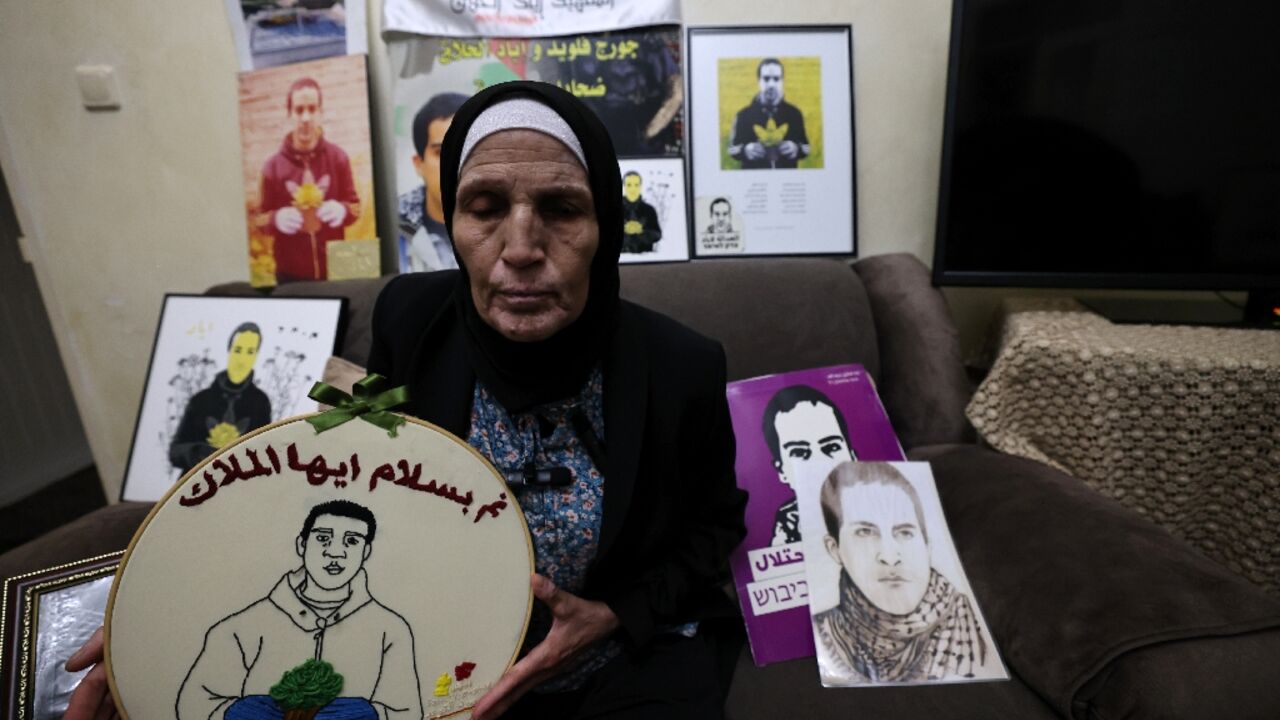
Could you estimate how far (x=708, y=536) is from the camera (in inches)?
39.4

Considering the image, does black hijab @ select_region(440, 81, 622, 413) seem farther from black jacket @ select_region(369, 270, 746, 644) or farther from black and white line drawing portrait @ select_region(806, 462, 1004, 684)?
black and white line drawing portrait @ select_region(806, 462, 1004, 684)

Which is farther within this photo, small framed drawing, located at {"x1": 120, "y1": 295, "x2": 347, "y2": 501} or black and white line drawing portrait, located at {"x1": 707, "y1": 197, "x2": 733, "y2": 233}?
black and white line drawing portrait, located at {"x1": 707, "y1": 197, "x2": 733, "y2": 233}

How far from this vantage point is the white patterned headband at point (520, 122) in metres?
0.73

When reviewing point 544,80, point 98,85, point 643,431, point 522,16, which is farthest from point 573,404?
point 98,85

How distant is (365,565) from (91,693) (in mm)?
336

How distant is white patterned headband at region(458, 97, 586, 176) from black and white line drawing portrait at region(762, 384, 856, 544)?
0.78 metres

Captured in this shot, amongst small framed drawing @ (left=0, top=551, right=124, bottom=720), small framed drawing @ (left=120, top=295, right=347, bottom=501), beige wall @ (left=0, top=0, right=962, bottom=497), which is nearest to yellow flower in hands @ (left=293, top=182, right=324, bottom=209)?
beige wall @ (left=0, top=0, right=962, bottom=497)

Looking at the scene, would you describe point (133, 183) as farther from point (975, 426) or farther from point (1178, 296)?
point (1178, 296)

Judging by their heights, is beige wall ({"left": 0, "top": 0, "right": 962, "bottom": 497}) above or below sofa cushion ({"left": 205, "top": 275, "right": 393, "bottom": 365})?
above

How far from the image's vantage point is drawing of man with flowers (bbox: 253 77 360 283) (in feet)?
5.26

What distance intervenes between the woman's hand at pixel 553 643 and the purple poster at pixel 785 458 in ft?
1.18

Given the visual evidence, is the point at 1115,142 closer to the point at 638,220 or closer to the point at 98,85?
the point at 638,220

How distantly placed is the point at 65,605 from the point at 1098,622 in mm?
1611

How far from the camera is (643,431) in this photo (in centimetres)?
87
